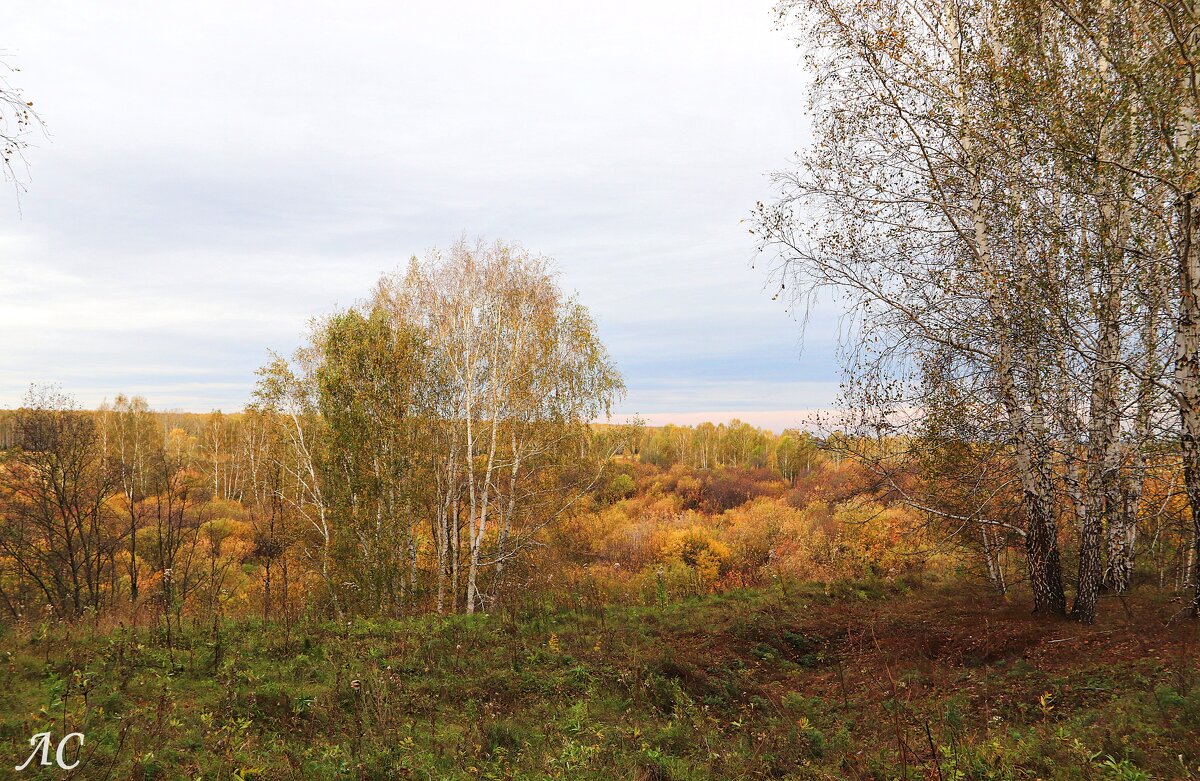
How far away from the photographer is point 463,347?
16.5 metres

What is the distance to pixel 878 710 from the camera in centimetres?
653

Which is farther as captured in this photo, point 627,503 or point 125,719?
point 627,503

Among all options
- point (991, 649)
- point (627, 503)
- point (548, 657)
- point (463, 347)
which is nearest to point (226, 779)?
point (548, 657)

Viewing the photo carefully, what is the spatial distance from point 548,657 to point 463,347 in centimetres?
1004

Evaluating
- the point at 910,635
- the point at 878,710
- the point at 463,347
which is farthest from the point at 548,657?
the point at 463,347

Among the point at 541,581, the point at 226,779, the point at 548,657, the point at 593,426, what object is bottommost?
the point at 541,581

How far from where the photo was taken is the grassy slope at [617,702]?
4672 millimetres

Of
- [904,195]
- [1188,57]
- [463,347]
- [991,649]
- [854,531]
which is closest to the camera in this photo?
[1188,57]

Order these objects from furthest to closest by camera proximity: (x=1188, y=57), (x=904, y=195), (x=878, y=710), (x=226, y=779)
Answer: (x=904, y=195), (x=878, y=710), (x=1188, y=57), (x=226, y=779)

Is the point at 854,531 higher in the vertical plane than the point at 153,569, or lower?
higher

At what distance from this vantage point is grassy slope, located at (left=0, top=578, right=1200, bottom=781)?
467 cm

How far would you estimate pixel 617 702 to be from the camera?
275 inches

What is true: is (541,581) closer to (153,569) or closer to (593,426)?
(593,426)

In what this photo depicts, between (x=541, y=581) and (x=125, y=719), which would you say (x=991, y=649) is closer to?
(x=125, y=719)
